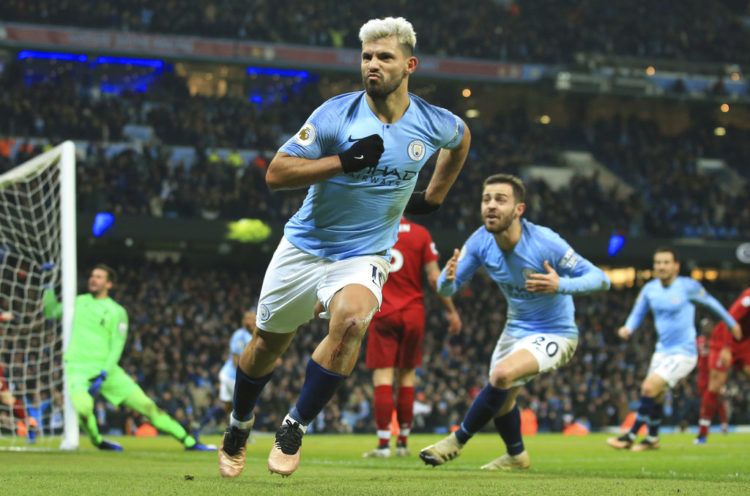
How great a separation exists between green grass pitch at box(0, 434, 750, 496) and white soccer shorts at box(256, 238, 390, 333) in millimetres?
962

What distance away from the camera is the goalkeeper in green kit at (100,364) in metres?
11.8

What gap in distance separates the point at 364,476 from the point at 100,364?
18.0 feet

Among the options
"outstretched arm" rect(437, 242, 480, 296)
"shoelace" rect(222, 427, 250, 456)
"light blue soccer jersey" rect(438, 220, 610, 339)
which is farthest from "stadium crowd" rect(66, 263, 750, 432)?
"shoelace" rect(222, 427, 250, 456)

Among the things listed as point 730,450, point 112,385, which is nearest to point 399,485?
point 112,385

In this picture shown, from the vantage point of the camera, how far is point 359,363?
27.1 metres

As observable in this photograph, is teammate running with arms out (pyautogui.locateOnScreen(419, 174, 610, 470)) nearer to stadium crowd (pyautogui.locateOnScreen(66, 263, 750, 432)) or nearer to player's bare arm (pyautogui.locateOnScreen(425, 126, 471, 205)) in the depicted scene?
player's bare arm (pyautogui.locateOnScreen(425, 126, 471, 205))

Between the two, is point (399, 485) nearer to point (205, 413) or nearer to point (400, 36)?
point (400, 36)

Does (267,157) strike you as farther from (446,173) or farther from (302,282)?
(302,282)

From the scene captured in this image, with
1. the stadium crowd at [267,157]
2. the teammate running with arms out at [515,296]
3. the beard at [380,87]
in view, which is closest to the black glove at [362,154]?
the beard at [380,87]

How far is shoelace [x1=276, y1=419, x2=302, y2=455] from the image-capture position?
5.88 meters

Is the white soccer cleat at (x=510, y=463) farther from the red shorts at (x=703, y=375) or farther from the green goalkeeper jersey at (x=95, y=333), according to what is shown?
the red shorts at (x=703, y=375)

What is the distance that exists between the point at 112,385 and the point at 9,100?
22966 millimetres

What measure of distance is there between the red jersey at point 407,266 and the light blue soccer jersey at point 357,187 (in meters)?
5.18

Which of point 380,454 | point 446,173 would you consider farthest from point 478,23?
point 446,173
